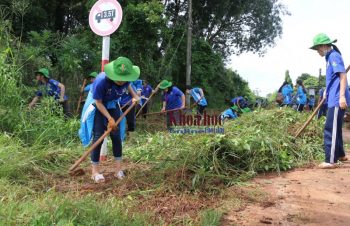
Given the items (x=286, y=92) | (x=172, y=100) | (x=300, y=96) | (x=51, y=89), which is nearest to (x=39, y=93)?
(x=51, y=89)

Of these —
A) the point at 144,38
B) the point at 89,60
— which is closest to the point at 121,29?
the point at 144,38

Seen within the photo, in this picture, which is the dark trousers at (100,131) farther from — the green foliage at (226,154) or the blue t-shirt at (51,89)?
the blue t-shirt at (51,89)

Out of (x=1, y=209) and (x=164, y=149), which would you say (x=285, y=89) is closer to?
(x=164, y=149)

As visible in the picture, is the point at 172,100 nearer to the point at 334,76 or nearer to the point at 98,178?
the point at 334,76

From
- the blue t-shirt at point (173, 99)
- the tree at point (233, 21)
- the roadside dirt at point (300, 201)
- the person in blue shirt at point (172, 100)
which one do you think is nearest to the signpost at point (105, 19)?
the roadside dirt at point (300, 201)

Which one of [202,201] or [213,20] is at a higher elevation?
[213,20]

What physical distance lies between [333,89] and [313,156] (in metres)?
1.12

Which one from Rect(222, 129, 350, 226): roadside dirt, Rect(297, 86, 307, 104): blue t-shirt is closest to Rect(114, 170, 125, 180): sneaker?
Rect(222, 129, 350, 226): roadside dirt

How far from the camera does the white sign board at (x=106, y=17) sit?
558 cm

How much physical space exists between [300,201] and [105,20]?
11.4ft

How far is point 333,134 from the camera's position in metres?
5.20

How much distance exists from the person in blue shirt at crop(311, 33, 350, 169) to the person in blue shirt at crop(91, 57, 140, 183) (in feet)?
8.11

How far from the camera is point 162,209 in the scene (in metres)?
3.63

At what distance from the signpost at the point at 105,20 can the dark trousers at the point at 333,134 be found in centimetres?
296
